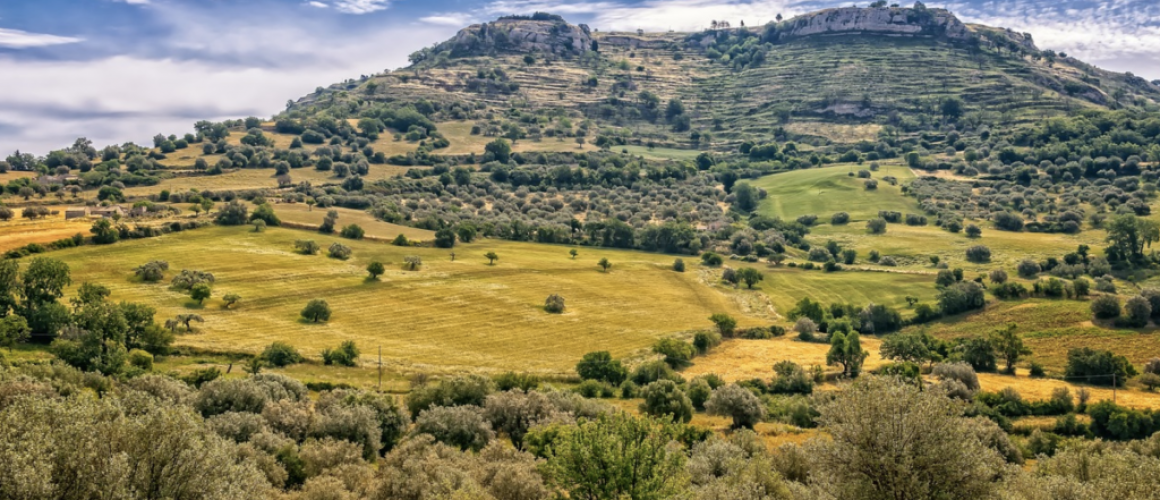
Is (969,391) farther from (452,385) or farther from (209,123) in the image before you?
(209,123)

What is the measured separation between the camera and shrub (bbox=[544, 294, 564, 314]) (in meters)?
86.1

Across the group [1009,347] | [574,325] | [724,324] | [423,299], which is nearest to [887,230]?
[724,324]

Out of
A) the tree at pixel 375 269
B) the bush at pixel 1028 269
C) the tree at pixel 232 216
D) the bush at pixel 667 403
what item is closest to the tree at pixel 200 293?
the tree at pixel 375 269

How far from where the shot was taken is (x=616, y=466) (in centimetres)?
3003

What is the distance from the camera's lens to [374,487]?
35.5 metres

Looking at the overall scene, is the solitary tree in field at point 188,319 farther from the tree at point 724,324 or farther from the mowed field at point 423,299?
the tree at point 724,324

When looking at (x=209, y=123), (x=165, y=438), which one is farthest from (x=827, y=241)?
(x=209, y=123)

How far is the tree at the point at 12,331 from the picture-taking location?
5622 cm

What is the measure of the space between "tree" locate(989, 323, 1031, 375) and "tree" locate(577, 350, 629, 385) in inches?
1475

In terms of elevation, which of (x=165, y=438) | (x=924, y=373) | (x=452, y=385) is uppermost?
(x=165, y=438)

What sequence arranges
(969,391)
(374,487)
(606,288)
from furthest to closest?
(606,288), (969,391), (374,487)

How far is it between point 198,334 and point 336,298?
57.0 feet

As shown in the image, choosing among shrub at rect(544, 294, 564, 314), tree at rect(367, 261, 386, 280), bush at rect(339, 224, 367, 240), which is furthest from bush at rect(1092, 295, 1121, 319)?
bush at rect(339, 224, 367, 240)

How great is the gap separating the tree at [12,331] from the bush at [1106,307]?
4038 inches
